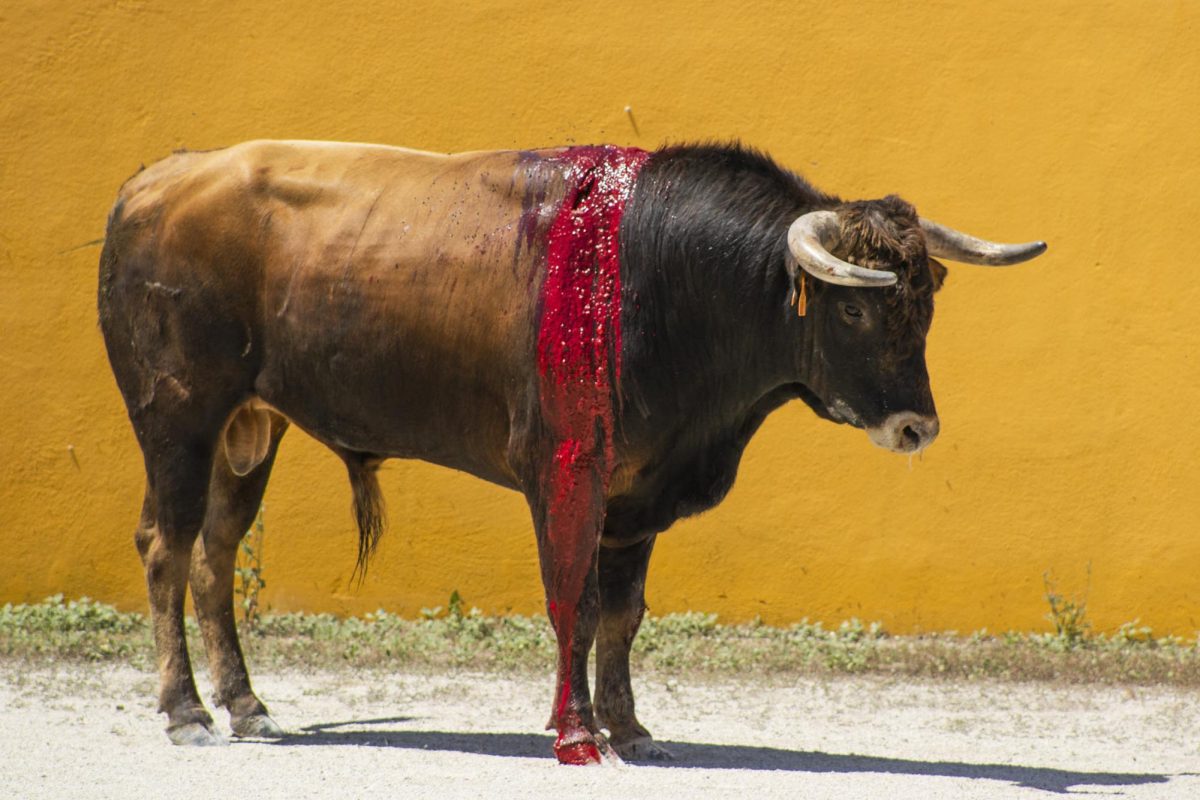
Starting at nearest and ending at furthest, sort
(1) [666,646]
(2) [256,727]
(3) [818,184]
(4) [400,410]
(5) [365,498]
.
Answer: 1. (4) [400,410]
2. (2) [256,727]
3. (5) [365,498]
4. (1) [666,646]
5. (3) [818,184]

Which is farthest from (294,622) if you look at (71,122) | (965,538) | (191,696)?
(965,538)

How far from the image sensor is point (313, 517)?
8508 millimetres

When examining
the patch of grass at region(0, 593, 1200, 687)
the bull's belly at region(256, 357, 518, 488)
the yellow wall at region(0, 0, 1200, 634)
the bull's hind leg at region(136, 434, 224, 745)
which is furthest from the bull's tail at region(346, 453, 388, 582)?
the yellow wall at region(0, 0, 1200, 634)

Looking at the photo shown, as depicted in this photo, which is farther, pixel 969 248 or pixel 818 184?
pixel 818 184

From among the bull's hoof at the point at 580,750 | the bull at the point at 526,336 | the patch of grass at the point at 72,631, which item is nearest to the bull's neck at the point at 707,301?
the bull at the point at 526,336

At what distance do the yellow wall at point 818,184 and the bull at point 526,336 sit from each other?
1664mm

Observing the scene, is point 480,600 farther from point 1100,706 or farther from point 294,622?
point 1100,706

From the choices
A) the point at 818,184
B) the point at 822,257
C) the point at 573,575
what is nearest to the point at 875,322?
the point at 822,257

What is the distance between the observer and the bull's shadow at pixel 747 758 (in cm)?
596

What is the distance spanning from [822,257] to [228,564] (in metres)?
2.71

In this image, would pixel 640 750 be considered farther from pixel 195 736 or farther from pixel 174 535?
pixel 174 535

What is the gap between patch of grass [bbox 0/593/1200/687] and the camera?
25.7 feet

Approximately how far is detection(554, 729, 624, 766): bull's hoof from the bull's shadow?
25 centimetres

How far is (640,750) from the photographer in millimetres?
6207
